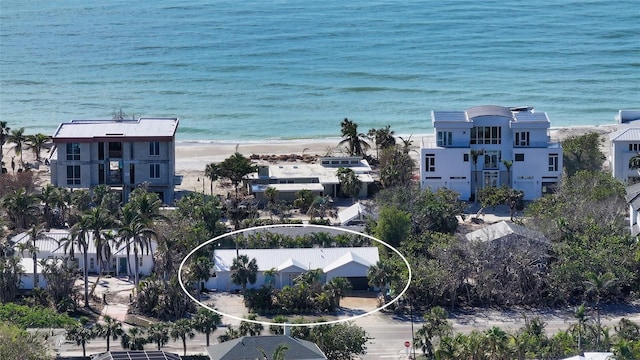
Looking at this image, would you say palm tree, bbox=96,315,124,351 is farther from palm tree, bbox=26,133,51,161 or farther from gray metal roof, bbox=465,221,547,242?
palm tree, bbox=26,133,51,161

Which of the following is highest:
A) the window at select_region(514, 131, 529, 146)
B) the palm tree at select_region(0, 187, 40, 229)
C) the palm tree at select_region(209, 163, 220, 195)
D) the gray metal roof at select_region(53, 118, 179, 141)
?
the gray metal roof at select_region(53, 118, 179, 141)

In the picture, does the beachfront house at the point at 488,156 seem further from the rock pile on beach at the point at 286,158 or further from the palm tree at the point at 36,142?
the palm tree at the point at 36,142

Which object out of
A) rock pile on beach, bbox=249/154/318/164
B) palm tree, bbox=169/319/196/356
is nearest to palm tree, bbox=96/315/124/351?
palm tree, bbox=169/319/196/356

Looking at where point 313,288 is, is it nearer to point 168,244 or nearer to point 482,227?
point 168,244

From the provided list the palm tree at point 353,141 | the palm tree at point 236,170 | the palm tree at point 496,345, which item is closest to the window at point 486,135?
the palm tree at point 353,141

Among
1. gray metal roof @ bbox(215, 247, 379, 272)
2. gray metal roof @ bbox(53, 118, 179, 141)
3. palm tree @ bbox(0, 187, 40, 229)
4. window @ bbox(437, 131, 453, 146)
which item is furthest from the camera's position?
window @ bbox(437, 131, 453, 146)

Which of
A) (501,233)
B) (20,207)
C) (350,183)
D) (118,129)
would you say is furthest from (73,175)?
(501,233)
